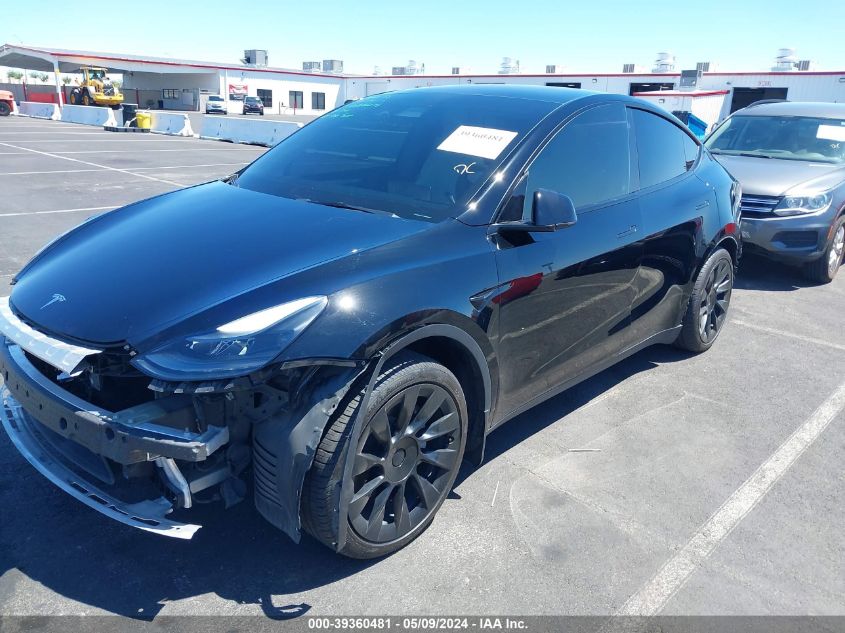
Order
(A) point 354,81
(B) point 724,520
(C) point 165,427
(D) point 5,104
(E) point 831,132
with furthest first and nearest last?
(A) point 354,81 → (D) point 5,104 → (E) point 831,132 → (B) point 724,520 → (C) point 165,427

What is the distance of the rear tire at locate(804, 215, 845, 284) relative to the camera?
707 cm

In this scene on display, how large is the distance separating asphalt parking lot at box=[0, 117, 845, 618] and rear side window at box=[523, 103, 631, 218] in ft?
4.48

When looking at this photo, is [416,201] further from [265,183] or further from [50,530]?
[50,530]

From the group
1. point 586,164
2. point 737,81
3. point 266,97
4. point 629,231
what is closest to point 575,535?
point 629,231

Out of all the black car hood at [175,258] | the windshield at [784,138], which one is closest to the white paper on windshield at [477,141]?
the black car hood at [175,258]

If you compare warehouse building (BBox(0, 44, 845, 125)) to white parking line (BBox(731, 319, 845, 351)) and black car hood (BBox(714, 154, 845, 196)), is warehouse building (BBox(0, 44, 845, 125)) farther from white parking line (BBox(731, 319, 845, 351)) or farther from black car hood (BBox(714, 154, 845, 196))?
white parking line (BBox(731, 319, 845, 351))

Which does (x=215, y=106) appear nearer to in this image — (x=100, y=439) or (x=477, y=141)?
(x=477, y=141)

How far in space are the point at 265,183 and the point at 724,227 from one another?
332 cm

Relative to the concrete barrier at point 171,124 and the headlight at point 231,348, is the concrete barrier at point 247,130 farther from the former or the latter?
the headlight at point 231,348

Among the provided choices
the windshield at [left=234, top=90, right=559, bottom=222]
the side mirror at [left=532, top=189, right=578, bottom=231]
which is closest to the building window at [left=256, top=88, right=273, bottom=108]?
the windshield at [left=234, top=90, right=559, bottom=222]

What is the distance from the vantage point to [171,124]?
26812mm

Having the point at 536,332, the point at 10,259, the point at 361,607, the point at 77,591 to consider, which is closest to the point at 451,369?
the point at 536,332

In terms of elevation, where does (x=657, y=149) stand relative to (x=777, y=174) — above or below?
above

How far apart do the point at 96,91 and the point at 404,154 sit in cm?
4831
